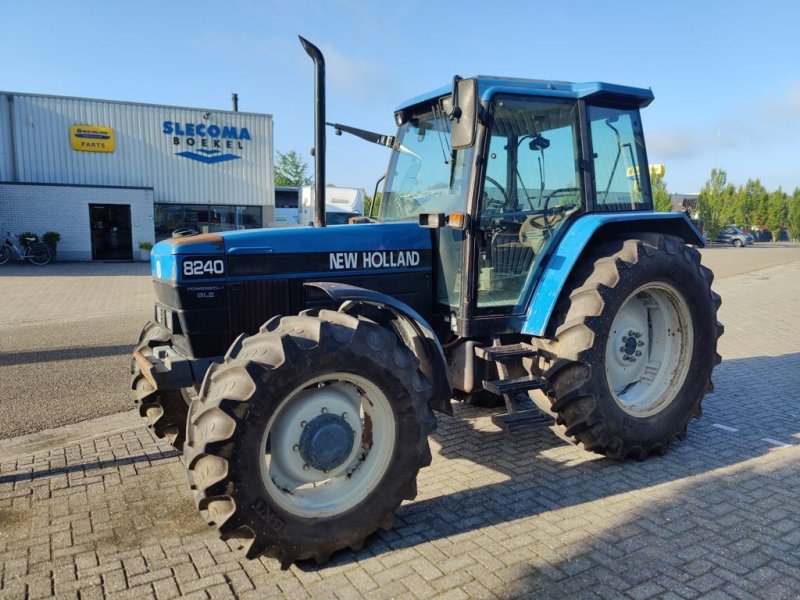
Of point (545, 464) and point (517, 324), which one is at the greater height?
point (517, 324)

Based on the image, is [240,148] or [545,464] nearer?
[545,464]

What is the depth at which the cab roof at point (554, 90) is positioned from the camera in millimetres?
4043

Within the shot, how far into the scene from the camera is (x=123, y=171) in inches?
913

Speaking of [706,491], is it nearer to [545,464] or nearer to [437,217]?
[545,464]

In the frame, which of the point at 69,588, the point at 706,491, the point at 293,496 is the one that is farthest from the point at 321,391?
the point at 706,491

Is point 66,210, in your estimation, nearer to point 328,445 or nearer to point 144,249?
point 144,249

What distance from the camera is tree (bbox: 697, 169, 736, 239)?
159 feet

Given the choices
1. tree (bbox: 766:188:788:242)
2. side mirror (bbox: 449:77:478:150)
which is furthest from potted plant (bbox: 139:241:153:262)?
tree (bbox: 766:188:788:242)

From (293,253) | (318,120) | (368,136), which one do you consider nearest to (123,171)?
(368,136)

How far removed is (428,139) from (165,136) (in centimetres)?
2172

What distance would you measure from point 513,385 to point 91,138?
23.2 m

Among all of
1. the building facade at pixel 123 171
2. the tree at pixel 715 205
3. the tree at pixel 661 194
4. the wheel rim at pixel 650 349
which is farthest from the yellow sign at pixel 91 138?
the tree at pixel 715 205

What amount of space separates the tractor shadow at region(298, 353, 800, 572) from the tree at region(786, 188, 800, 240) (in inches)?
2615

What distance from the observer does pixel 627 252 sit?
413cm
